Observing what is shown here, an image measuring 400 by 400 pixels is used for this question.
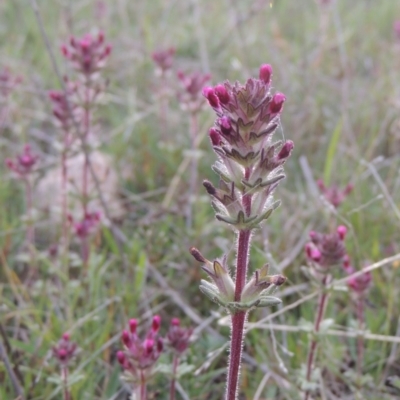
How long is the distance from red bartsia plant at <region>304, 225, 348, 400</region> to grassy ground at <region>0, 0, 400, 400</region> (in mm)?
76

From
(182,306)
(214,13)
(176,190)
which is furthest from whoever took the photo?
(214,13)

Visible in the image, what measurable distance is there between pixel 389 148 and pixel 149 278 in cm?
254

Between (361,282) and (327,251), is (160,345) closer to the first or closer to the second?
(327,251)

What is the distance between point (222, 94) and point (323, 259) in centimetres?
114

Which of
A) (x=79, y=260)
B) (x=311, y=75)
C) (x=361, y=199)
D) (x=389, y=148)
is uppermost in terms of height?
(x=311, y=75)

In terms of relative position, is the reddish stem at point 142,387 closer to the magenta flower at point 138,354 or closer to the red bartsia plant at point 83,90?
the magenta flower at point 138,354

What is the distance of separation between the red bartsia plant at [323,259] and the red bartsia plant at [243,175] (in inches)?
30.3

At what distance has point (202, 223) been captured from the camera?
3.88 metres

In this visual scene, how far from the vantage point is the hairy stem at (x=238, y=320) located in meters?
1.67

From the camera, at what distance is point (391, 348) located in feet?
9.84

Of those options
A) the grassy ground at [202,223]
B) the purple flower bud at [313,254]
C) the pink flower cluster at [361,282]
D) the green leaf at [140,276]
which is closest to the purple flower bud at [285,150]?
the grassy ground at [202,223]

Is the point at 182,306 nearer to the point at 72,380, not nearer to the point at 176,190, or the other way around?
the point at 72,380

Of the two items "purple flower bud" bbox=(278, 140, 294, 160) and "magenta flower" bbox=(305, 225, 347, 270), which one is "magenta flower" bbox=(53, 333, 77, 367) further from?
"purple flower bud" bbox=(278, 140, 294, 160)

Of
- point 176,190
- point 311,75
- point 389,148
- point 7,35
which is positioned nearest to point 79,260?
point 176,190
